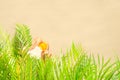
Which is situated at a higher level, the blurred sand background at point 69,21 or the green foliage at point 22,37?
the blurred sand background at point 69,21

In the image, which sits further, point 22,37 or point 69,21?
point 69,21

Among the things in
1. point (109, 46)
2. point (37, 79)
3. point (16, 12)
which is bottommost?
point (37, 79)

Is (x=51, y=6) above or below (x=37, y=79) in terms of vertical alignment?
above

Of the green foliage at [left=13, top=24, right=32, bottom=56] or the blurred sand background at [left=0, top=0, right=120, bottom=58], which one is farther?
the blurred sand background at [left=0, top=0, right=120, bottom=58]

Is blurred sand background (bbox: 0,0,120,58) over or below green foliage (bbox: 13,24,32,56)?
over

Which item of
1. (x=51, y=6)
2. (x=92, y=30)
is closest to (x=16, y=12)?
(x=51, y=6)

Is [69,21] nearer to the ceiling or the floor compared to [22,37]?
nearer to the ceiling

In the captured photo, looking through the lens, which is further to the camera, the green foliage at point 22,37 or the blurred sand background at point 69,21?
the blurred sand background at point 69,21

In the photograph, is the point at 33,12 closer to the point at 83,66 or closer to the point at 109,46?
the point at 109,46
